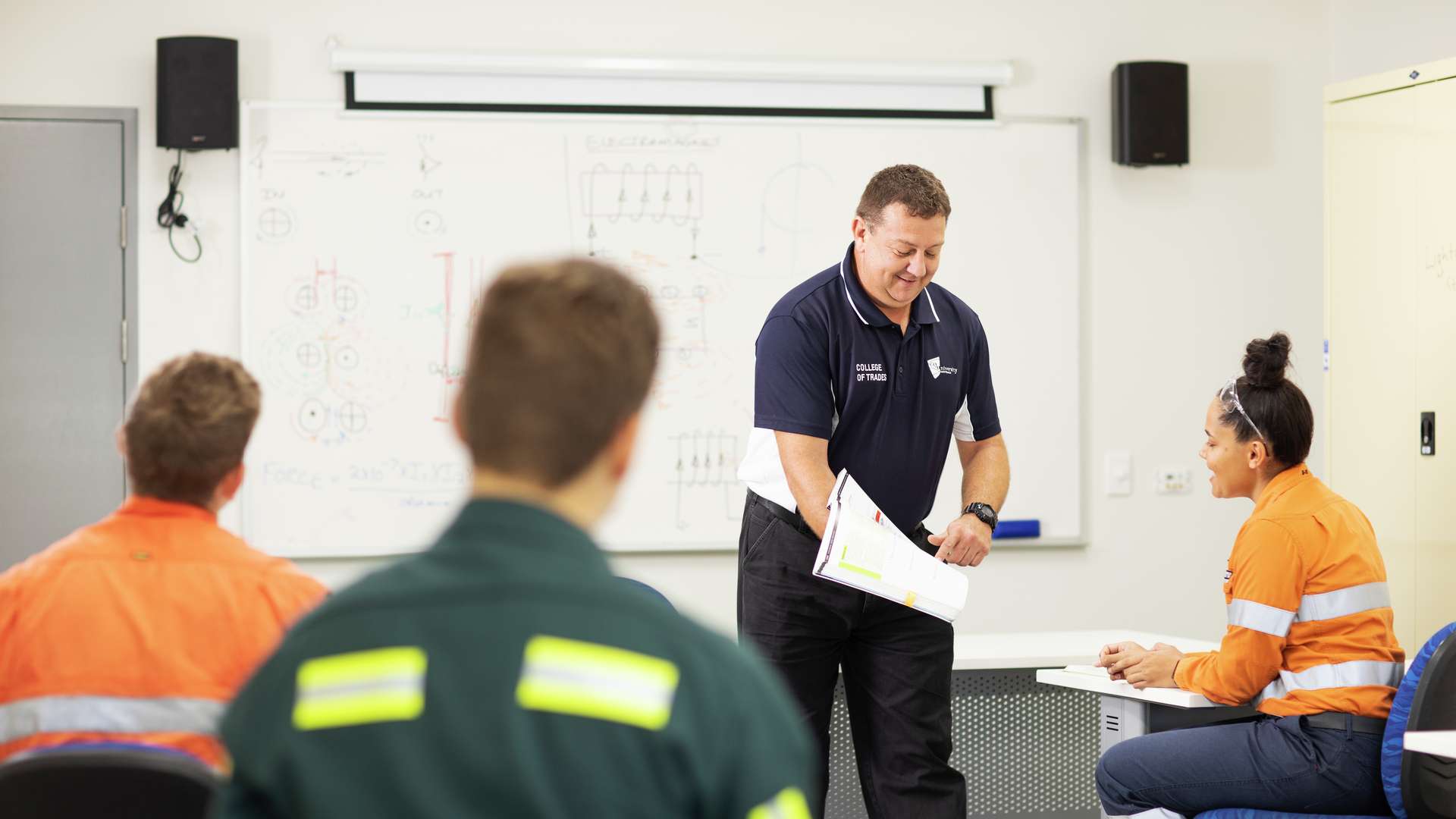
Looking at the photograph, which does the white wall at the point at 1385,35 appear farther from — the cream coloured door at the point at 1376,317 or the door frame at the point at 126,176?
the door frame at the point at 126,176

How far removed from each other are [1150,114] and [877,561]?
9.43ft

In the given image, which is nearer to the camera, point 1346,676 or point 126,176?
point 1346,676

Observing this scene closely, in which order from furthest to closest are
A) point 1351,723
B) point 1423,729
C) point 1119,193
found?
point 1119,193, point 1351,723, point 1423,729

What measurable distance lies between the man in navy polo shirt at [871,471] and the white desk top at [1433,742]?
0.79 metres

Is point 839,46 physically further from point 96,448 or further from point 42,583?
point 42,583

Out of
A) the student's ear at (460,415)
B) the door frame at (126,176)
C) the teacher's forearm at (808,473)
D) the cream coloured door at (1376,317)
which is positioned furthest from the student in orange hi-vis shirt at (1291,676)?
the door frame at (126,176)

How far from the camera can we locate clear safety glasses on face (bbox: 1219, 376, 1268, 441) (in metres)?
2.55

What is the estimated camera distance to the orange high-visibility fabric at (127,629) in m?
1.47

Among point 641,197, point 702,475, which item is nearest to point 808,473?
point 702,475

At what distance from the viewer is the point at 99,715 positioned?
1.48 meters

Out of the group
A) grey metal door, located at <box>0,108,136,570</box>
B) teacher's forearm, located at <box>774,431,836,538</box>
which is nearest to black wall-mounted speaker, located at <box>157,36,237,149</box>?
grey metal door, located at <box>0,108,136,570</box>

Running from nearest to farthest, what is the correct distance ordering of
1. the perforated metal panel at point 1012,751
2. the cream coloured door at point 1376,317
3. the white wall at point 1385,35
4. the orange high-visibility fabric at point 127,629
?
the orange high-visibility fabric at point 127,629
the perforated metal panel at point 1012,751
the cream coloured door at point 1376,317
the white wall at point 1385,35

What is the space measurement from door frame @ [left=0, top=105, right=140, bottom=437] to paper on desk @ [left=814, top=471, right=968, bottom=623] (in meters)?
2.76

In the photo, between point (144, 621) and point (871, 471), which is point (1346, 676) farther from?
point (144, 621)
